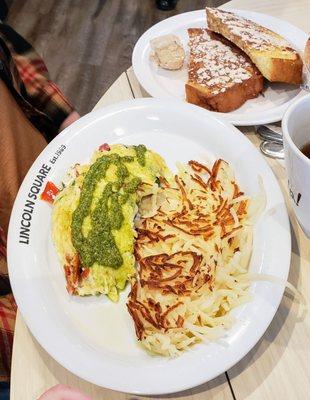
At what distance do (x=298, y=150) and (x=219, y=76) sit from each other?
60cm

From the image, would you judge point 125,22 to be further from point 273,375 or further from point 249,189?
point 273,375

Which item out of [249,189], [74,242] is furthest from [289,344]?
[74,242]

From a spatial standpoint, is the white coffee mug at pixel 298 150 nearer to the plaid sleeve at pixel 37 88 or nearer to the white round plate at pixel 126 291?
the white round plate at pixel 126 291

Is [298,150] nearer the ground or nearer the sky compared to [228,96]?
nearer the sky

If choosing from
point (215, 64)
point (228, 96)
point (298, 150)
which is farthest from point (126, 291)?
point (215, 64)

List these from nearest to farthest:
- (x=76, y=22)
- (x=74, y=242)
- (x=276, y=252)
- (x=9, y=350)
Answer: (x=276, y=252) < (x=74, y=242) < (x=9, y=350) < (x=76, y=22)

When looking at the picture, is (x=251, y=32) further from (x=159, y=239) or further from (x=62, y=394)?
(x=62, y=394)

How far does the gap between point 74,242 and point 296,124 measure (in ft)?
1.63

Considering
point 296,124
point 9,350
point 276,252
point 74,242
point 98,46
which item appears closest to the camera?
point 296,124

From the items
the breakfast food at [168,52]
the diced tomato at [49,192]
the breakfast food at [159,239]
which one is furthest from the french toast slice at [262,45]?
the diced tomato at [49,192]

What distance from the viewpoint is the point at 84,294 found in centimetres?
90

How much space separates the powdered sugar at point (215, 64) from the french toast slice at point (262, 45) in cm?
3

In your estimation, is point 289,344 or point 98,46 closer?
point 289,344

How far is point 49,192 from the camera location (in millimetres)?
1048
